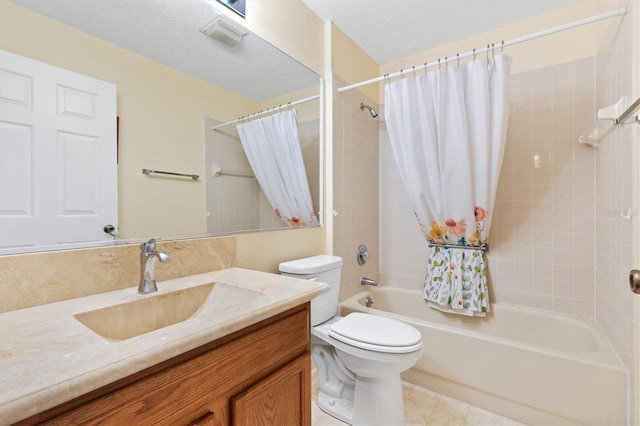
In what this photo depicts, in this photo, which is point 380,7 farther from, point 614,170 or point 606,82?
point 614,170

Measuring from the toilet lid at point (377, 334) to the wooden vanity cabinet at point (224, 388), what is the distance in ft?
1.46

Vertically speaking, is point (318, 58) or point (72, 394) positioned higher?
point (318, 58)

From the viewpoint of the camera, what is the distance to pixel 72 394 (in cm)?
42

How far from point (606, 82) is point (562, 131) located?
1.23 feet

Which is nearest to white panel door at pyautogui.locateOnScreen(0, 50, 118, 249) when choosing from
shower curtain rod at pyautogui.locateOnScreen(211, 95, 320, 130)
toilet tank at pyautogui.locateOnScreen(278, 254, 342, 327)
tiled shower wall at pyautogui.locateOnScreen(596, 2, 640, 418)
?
shower curtain rod at pyautogui.locateOnScreen(211, 95, 320, 130)

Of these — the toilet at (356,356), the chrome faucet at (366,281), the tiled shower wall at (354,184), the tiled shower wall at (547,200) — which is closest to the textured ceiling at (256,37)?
the tiled shower wall at (354,184)

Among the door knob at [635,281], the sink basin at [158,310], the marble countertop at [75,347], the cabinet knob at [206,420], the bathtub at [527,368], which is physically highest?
the door knob at [635,281]

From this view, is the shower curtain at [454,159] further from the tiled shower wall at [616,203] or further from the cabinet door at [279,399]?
the cabinet door at [279,399]

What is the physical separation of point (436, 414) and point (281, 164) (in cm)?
161

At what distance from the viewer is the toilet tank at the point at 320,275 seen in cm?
150

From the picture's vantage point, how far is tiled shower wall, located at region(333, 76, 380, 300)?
2.05 metres

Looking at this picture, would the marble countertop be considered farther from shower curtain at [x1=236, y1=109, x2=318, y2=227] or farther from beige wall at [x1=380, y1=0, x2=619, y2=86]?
beige wall at [x1=380, y1=0, x2=619, y2=86]

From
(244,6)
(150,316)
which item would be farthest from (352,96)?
(150,316)

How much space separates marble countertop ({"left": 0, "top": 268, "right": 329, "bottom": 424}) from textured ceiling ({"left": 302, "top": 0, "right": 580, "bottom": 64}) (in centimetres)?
182
